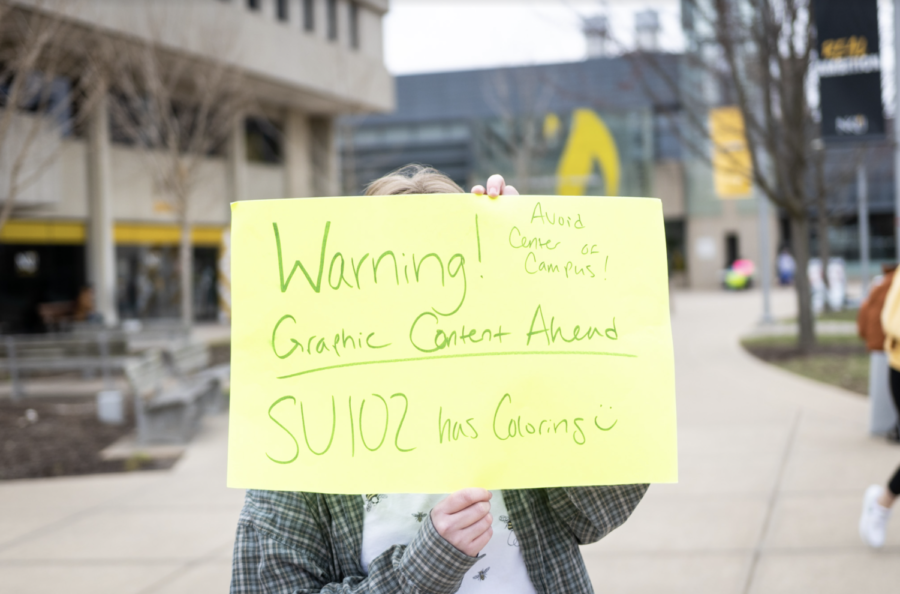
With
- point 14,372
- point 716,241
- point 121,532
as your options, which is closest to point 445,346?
point 121,532

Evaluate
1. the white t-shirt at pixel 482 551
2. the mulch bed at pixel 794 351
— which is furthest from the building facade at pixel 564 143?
the white t-shirt at pixel 482 551

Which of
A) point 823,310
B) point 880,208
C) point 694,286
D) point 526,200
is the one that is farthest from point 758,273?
point 526,200

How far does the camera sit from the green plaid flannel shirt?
154 cm

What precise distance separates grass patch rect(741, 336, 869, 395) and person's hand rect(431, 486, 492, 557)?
360 inches

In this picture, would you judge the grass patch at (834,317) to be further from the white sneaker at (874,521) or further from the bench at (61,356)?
the white sneaker at (874,521)

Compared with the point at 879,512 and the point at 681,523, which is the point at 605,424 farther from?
the point at 681,523

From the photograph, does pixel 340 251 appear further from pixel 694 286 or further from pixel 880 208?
pixel 880 208

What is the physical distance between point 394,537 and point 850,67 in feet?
34.1

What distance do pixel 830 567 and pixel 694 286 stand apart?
3976 cm

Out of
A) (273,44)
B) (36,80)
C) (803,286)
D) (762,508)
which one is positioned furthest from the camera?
(273,44)

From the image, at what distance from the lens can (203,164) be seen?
24297 mm

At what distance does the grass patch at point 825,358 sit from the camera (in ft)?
33.8

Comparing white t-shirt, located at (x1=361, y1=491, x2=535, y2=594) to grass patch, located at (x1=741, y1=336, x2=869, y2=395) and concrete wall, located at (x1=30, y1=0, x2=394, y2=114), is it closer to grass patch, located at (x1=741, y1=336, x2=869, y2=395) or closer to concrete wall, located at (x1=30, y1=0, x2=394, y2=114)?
grass patch, located at (x1=741, y1=336, x2=869, y2=395)

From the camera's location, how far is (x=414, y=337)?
1.67 metres
